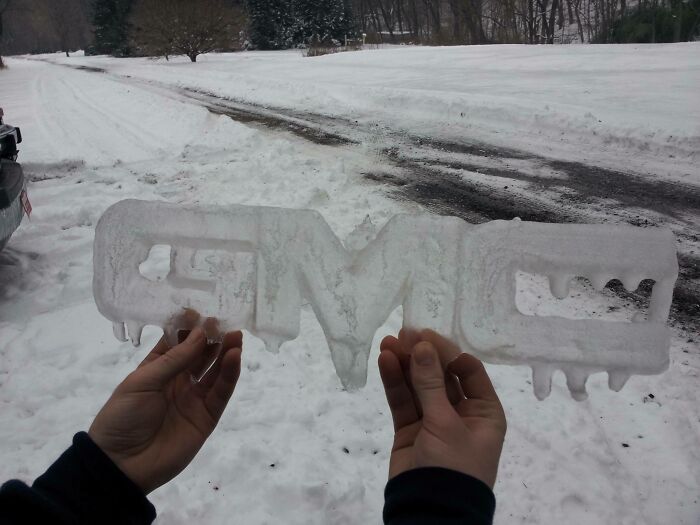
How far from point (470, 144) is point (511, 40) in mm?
19687

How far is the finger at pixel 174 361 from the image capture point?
1.40 metres

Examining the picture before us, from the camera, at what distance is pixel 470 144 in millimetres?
6555

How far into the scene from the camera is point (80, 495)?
1201mm

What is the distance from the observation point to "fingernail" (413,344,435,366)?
1262 mm

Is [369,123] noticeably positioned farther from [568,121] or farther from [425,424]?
[425,424]

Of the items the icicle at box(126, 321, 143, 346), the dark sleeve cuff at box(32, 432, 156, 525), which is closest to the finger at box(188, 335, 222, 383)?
the icicle at box(126, 321, 143, 346)

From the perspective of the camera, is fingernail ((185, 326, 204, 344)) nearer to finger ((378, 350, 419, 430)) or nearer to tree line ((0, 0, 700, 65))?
finger ((378, 350, 419, 430))

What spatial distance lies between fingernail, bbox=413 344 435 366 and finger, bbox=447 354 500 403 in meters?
0.18

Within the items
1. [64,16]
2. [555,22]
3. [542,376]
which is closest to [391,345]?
[542,376]

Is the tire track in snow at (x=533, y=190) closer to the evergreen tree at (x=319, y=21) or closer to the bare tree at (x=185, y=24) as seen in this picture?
the bare tree at (x=185, y=24)

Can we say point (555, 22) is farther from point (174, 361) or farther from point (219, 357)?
point (174, 361)

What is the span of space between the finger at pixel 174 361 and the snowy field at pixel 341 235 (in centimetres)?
84

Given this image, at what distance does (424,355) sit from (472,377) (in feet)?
0.72

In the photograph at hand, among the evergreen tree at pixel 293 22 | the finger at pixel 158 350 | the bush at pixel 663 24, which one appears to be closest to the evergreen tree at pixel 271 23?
the evergreen tree at pixel 293 22
